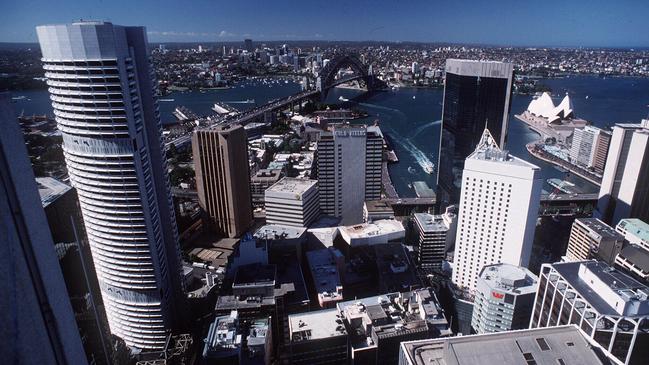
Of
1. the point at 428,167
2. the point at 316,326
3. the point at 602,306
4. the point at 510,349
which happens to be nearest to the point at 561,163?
the point at 428,167

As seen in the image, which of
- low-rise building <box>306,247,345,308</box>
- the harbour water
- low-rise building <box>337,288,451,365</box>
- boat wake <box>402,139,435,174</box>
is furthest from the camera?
the harbour water

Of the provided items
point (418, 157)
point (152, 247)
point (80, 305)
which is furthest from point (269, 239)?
point (418, 157)

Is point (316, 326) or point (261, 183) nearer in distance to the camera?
point (316, 326)

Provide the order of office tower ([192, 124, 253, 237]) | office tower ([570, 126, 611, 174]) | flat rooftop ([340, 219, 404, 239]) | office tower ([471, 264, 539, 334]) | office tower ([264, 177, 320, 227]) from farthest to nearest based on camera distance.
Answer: office tower ([570, 126, 611, 174])
office tower ([192, 124, 253, 237])
office tower ([264, 177, 320, 227])
flat rooftop ([340, 219, 404, 239])
office tower ([471, 264, 539, 334])

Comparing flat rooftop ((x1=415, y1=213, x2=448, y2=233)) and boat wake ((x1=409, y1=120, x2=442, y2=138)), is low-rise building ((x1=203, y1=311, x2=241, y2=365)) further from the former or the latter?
boat wake ((x1=409, y1=120, x2=442, y2=138))

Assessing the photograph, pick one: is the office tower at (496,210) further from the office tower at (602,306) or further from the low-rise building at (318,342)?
the low-rise building at (318,342)

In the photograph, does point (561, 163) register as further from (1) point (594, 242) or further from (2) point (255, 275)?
(2) point (255, 275)

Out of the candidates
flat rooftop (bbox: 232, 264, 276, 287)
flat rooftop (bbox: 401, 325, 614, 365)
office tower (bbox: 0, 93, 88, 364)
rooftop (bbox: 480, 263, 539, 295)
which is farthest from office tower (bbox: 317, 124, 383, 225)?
office tower (bbox: 0, 93, 88, 364)
